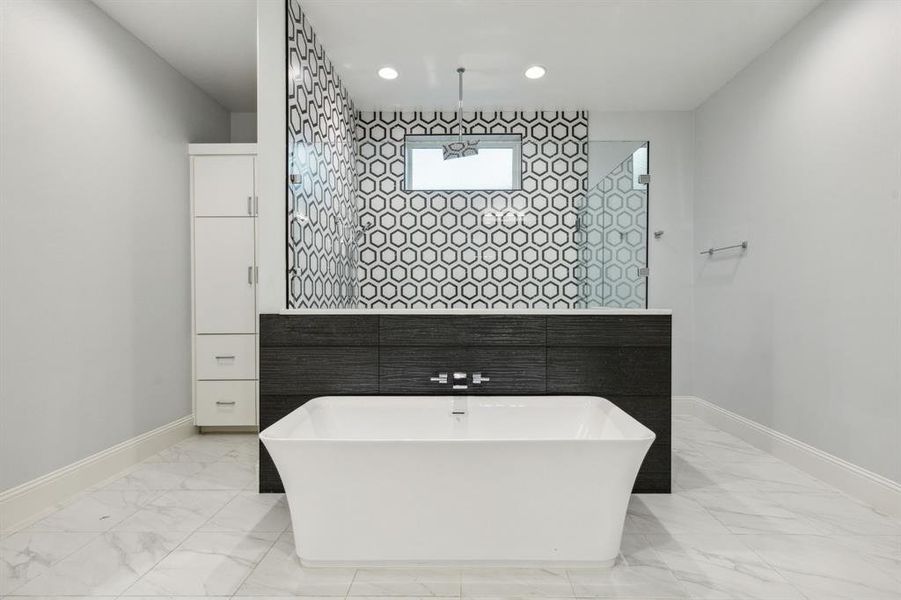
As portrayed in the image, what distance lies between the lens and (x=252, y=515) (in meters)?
2.21

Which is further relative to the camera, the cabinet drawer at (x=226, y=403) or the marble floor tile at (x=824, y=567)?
the cabinet drawer at (x=226, y=403)

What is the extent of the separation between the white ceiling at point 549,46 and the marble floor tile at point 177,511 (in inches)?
102

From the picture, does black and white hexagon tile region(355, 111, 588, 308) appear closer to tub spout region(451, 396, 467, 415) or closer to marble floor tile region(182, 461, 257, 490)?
marble floor tile region(182, 461, 257, 490)

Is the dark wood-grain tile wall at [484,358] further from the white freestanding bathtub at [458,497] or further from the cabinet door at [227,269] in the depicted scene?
the cabinet door at [227,269]

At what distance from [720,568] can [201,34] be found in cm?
371

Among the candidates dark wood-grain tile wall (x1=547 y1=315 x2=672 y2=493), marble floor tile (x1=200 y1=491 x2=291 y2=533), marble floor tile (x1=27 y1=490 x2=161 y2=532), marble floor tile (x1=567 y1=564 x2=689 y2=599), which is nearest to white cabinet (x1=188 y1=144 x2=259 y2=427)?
marble floor tile (x1=27 y1=490 x2=161 y2=532)

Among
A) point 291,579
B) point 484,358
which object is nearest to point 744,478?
point 484,358

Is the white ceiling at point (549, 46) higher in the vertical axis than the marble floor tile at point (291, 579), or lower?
higher

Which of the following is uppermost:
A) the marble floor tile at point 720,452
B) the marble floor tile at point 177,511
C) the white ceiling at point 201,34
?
the white ceiling at point 201,34

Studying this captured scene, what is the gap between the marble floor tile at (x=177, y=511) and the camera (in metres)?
2.11

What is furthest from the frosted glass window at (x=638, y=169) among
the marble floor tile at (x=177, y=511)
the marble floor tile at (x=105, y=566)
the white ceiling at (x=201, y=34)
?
the marble floor tile at (x=105, y=566)

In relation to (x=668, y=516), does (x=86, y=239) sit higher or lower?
higher

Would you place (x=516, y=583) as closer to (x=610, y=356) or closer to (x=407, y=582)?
(x=407, y=582)

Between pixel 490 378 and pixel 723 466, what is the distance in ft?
4.98
